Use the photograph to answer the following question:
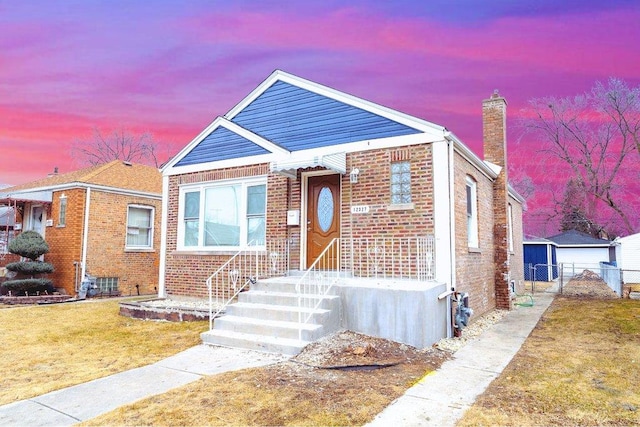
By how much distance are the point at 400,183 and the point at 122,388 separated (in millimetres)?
6009

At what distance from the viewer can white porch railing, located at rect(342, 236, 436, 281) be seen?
320 inches

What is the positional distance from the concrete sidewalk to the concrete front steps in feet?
6.41

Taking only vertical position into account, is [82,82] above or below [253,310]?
above

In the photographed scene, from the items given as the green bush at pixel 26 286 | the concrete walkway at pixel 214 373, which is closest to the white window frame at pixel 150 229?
the green bush at pixel 26 286

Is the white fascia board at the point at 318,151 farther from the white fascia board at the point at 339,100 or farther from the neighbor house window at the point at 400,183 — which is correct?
the neighbor house window at the point at 400,183

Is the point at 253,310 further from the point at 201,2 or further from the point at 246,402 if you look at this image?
the point at 201,2

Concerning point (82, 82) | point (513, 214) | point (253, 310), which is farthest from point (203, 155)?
point (513, 214)

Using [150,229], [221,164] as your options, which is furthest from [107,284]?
[221,164]

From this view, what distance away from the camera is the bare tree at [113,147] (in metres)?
34.1

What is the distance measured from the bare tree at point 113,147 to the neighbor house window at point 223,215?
26659 mm

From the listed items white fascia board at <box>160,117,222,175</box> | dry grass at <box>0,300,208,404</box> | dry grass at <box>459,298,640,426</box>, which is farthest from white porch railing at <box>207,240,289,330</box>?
dry grass at <box>459,298,640,426</box>

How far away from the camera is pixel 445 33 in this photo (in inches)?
522

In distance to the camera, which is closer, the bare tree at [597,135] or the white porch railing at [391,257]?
the white porch railing at [391,257]

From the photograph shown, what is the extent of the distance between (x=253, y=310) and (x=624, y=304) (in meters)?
11.3
